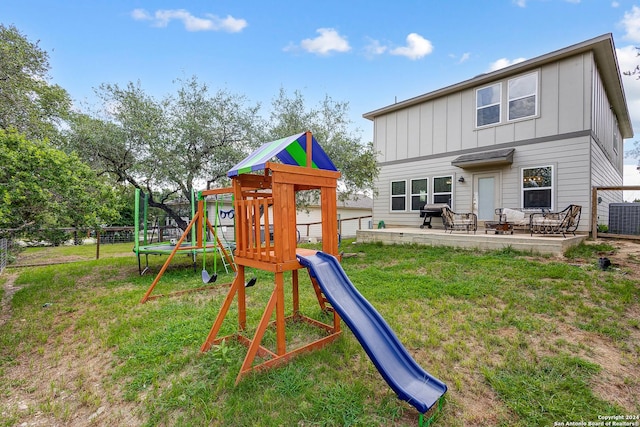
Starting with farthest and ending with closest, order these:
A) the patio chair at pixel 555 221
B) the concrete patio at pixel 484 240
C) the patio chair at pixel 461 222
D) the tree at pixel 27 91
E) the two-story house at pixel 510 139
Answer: the patio chair at pixel 461 222, the two-story house at pixel 510 139, the tree at pixel 27 91, the patio chair at pixel 555 221, the concrete patio at pixel 484 240

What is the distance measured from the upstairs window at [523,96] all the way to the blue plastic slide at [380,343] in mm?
9100

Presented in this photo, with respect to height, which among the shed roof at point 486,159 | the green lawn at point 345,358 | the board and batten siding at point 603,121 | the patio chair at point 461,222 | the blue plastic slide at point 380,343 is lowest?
the green lawn at point 345,358

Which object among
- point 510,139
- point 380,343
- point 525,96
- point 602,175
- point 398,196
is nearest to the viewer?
point 380,343

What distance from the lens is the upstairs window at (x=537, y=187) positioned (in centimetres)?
841

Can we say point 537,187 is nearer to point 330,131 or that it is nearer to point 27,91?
point 330,131

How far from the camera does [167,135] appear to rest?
8.16 m

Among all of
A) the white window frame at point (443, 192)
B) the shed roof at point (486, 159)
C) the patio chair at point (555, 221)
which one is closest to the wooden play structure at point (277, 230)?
the patio chair at point (555, 221)

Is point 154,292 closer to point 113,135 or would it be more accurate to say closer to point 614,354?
point 113,135

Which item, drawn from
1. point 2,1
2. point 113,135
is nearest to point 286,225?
point 113,135

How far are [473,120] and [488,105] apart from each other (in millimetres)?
597

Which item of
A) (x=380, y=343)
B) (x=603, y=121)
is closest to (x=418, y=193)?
(x=603, y=121)

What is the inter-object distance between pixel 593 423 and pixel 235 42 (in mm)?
11838

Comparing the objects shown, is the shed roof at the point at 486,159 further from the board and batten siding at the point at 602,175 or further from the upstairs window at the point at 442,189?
the board and batten siding at the point at 602,175

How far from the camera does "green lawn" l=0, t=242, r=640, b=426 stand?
83.4 inches
